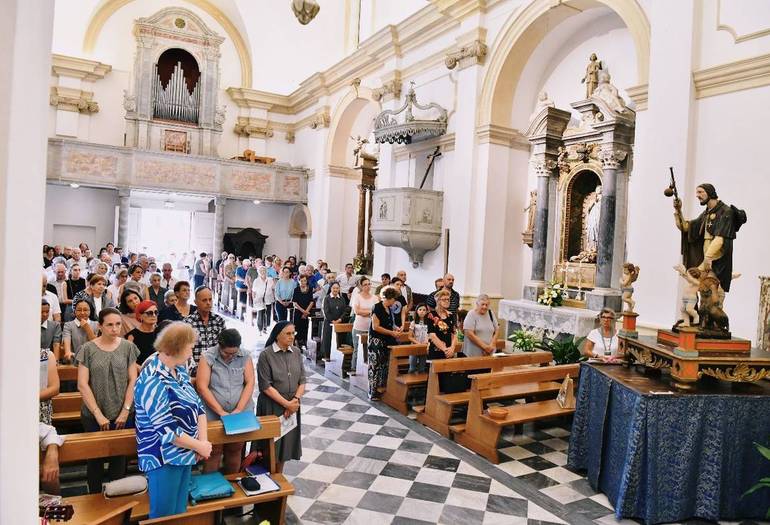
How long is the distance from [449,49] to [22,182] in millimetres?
10716

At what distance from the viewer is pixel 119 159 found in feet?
51.4

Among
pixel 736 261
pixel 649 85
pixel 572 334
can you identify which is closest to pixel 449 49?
pixel 649 85

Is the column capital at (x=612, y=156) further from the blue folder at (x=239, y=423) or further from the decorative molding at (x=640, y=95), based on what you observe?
the blue folder at (x=239, y=423)

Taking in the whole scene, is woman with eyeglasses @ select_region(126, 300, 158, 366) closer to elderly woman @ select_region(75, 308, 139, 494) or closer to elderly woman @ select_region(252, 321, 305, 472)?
elderly woman @ select_region(75, 308, 139, 494)

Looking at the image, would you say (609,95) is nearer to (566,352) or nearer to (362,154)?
(566,352)

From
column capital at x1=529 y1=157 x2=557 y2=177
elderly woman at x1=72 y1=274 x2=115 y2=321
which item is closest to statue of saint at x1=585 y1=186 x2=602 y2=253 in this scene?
column capital at x1=529 y1=157 x2=557 y2=177

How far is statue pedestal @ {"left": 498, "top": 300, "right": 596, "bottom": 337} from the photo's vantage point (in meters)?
8.10

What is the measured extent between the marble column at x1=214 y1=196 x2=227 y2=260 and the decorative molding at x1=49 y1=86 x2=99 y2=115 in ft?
15.5

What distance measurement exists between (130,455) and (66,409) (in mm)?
1436

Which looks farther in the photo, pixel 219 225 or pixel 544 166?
pixel 219 225

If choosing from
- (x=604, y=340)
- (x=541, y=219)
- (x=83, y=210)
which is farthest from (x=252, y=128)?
(x=604, y=340)

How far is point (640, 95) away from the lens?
23.8 ft

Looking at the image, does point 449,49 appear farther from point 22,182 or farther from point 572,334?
point 22,182

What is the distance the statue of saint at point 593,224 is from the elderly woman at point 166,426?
25.1 ft
